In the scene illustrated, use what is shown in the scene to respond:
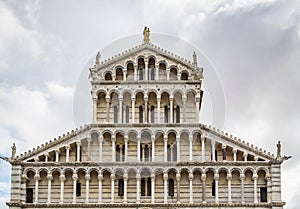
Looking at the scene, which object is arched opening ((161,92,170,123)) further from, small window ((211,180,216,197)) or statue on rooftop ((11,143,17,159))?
statue on rooftop ((11,143,17,159))

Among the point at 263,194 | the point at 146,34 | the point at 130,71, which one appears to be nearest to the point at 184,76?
the point at 130,71

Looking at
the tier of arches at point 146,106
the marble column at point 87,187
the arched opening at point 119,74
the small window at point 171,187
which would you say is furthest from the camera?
the arched opening at point 119,74

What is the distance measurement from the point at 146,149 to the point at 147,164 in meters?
1.04

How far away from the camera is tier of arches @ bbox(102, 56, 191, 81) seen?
3444cm

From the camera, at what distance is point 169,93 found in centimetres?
3403

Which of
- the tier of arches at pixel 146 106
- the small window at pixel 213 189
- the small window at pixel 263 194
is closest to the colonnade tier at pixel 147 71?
the tier of arches at pixel 146 106

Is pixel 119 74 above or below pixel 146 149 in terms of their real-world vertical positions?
above

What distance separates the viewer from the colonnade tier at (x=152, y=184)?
3234 cm

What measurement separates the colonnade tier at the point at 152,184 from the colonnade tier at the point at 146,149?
588 millimetres

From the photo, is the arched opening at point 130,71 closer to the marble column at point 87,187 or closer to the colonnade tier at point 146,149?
the colonnade tier at point 146,149

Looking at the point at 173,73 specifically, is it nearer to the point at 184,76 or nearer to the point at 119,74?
the point at 184,76

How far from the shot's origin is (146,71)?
34500 millimetres

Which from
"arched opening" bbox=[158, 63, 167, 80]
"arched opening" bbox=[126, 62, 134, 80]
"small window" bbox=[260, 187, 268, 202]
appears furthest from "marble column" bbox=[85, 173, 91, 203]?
"small window" bbox=[260, 187, 268, 202]

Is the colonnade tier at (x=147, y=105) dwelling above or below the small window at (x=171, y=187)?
above
